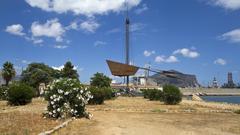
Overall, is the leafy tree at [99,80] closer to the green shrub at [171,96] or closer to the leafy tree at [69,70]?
the leafy tree at [69,70]

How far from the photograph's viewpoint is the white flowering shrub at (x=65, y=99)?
2118cm

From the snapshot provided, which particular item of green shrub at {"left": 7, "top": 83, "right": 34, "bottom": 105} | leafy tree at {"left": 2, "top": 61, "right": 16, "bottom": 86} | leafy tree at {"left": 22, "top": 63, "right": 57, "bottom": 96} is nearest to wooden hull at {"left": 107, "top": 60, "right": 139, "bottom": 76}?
leafy tree at {"left": 22, "top": 63, "right": 57, "bottom": 96}

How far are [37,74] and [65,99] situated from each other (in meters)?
61.1

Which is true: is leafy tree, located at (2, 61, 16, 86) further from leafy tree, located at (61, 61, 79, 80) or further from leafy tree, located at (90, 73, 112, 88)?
leafy tree, located at (90, 73, 112, 88)

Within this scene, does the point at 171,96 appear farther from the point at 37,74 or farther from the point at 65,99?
the point at 37,74

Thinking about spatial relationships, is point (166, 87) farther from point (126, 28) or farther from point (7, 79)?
point (126, 28)

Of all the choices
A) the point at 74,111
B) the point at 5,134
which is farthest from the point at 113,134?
the point at 74,111

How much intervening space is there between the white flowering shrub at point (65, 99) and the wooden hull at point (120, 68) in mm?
62855

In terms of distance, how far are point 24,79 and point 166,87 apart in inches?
1922

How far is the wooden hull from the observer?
85375 millimetres

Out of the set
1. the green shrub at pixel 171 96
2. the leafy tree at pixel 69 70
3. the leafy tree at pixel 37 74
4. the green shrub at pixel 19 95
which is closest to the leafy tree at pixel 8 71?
the leafy tree at pixel 37 74

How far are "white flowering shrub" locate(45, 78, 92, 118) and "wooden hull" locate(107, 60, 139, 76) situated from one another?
62.9 meters

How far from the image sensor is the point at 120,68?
85750 millimetres

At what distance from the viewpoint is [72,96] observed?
21.8 meters
